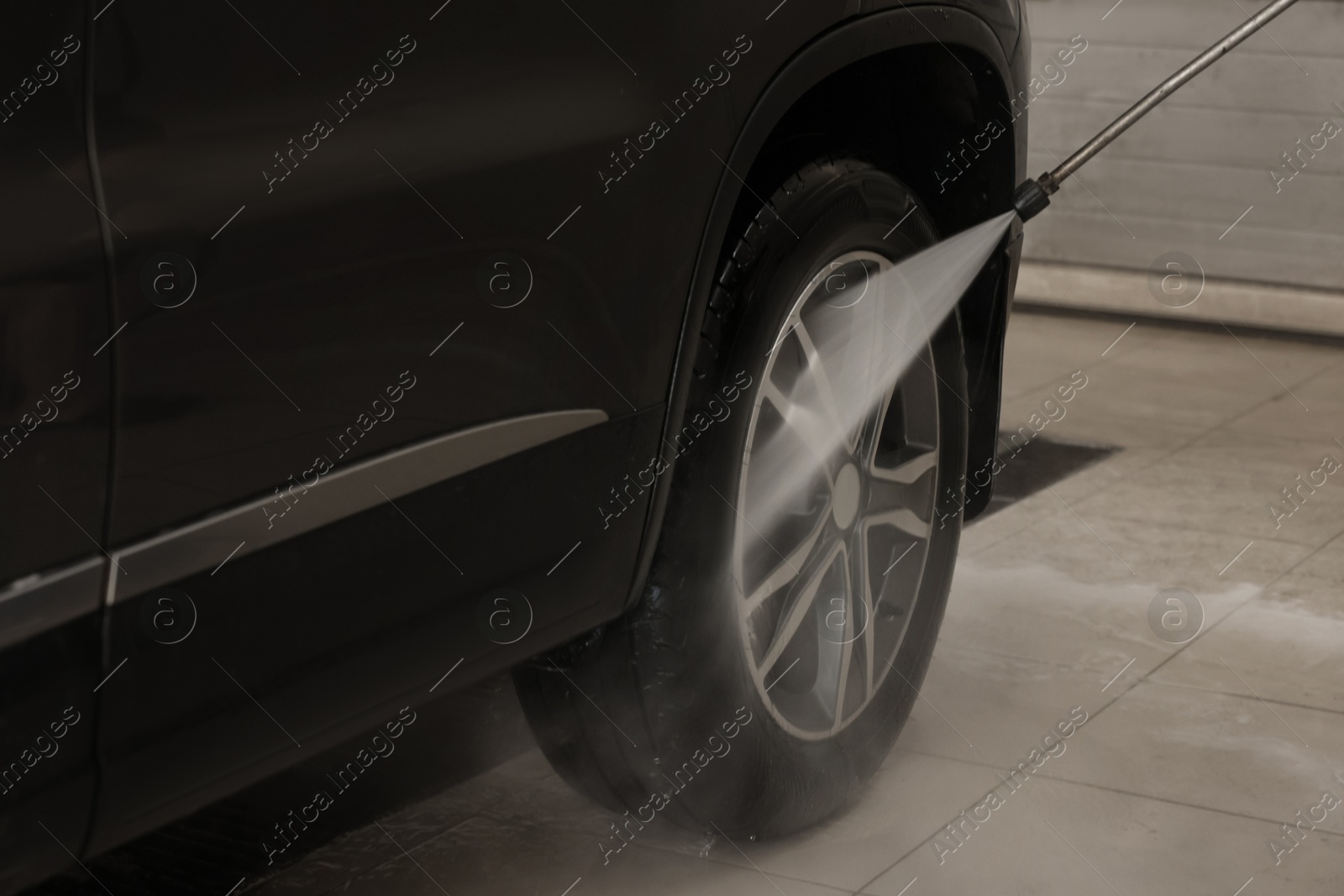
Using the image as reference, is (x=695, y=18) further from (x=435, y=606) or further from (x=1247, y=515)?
(x=1247, y=515)

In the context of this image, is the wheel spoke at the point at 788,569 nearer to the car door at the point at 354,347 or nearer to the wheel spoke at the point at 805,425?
the wheel spoke at the point at 805,425

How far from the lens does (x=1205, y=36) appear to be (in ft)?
19.1

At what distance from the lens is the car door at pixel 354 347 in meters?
1.18

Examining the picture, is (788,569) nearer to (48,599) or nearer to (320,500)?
(320,500)

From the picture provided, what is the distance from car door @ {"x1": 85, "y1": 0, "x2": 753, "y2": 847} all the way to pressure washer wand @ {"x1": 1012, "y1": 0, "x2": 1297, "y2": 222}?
927mm

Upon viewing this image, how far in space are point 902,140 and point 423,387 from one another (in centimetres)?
122

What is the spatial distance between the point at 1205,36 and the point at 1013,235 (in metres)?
3.94

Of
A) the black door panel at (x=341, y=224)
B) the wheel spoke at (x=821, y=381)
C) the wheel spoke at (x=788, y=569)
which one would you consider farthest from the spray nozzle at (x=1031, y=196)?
the black door panel at (x=341, y=224)

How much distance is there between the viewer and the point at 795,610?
2.09 meters

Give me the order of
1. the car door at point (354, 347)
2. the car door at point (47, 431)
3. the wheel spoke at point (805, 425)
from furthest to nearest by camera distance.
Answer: the wheel spoke at point (805, 425)
the car door at point (354, 347)
the car door at point (47, 431)

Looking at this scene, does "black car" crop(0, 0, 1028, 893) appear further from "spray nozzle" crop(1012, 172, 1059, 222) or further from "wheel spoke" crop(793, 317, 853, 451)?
"spray nozzle" crop(1012, 172, 1059, 222)

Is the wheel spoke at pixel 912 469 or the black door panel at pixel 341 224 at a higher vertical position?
the black door panel at pixel 341 224

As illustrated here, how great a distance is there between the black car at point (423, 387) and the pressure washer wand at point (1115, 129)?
1.10 feet

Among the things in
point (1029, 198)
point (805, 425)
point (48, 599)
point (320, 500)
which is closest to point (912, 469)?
point (805, 425)
